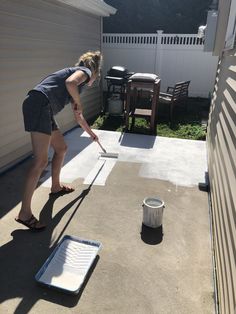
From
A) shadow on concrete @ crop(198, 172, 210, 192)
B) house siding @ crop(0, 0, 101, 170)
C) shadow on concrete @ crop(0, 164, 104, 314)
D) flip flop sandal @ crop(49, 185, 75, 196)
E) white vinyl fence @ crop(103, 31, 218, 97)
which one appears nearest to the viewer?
shadow on concrete @ crop(0, 164, 104, 314)

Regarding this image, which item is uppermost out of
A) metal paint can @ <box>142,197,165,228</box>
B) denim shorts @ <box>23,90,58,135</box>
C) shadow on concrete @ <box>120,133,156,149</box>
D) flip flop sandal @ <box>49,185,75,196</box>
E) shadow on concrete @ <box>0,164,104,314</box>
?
denim shorts @ <box>23,90,58,135</box>

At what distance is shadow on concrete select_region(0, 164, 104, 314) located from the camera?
80.3 inches

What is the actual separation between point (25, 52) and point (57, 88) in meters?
1.90

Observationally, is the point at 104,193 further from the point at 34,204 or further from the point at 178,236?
the point at 178,236

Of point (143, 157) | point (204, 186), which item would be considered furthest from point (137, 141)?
point (204, 186)

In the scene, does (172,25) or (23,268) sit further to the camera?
(172,25)

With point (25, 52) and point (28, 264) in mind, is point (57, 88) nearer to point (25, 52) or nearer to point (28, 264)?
point (28, 264)

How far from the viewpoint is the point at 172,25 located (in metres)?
13.7

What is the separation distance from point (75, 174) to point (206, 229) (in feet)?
6.08

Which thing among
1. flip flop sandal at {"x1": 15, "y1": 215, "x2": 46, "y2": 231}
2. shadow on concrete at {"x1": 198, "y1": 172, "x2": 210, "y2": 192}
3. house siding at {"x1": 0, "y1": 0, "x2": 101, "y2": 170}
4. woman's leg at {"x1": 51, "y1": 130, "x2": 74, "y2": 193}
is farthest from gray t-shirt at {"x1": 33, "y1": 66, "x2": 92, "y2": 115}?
shadow on concrete at {"x1": 198, "y1": 172, "x2": 210, "y2": 192}

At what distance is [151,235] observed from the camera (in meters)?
2.74

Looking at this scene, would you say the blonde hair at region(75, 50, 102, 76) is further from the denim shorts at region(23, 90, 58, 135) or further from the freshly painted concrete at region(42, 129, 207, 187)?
the freshly painted concrete at region(42, 129, 207, 187)

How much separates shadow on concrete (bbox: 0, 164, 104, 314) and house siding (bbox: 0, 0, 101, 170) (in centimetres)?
154

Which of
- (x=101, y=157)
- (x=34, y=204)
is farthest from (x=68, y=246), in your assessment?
(x=101, y=157)
